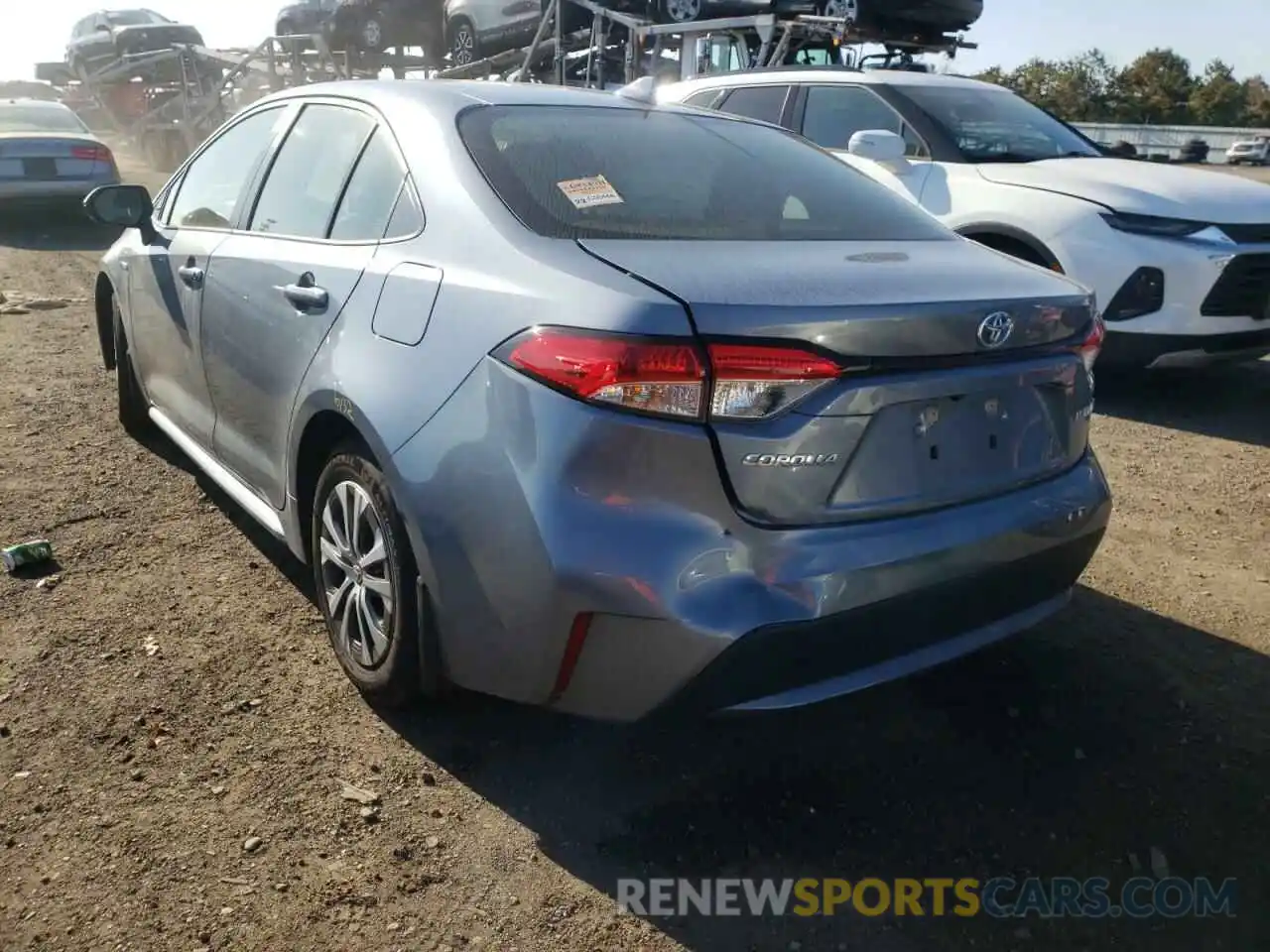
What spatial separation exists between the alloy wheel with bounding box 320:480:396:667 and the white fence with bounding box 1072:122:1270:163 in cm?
4731

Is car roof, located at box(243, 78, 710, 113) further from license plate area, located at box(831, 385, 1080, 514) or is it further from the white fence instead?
the white fence

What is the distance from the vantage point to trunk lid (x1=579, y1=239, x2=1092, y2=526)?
6.78ft

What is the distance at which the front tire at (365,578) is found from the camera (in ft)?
8.33

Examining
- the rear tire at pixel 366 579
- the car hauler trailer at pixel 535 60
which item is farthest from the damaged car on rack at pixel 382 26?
the rear tire at pixel 366 579

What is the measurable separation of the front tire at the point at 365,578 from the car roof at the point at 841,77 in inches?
196

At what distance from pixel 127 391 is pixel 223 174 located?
1448mm

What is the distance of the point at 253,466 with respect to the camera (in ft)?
10.9

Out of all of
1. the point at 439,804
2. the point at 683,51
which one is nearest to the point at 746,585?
the point at 439,804

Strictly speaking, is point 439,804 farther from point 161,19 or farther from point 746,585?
point 161,19

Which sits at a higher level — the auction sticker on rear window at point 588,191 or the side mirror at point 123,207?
the auction sticker on rear window at point 588,191

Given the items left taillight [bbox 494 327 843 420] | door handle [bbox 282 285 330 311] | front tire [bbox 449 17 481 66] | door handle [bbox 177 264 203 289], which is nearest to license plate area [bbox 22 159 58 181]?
front tire [bbox 449 17 481 66]

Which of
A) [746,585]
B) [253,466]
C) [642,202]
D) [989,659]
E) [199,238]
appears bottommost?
[989,659]

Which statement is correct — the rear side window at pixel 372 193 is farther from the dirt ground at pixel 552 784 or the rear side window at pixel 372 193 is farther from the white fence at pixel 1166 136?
the white fence at pixel 1166 136

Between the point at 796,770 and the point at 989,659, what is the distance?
2.89ft
